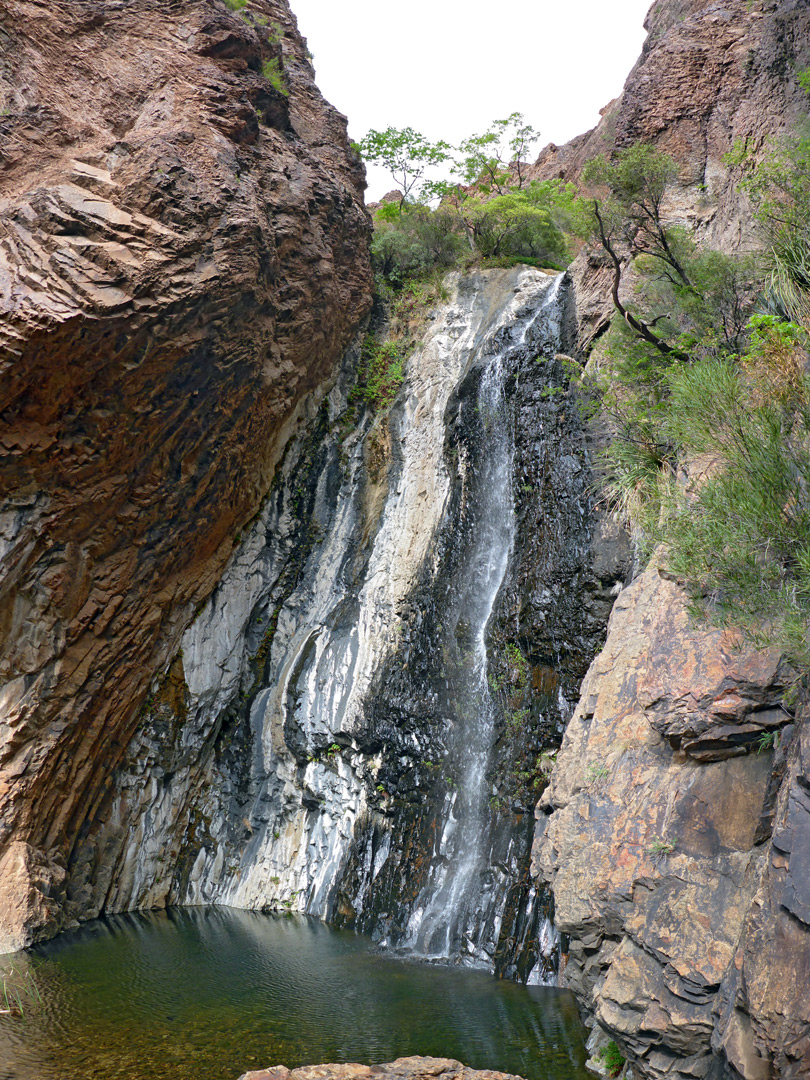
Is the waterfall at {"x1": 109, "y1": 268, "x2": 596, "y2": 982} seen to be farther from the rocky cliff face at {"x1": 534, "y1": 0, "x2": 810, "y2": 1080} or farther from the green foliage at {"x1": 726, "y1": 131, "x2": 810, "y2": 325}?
the green foliage at {"x1": 726, "y1": 131, "x2": 810, "y2": 325}

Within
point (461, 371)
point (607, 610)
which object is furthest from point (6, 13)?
point (607, 610)

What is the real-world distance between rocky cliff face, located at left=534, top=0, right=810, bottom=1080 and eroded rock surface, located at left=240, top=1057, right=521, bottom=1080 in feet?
4.03

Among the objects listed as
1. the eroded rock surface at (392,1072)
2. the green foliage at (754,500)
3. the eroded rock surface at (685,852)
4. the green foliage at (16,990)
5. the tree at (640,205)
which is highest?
the tree at (640,205)

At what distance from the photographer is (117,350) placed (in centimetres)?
1043

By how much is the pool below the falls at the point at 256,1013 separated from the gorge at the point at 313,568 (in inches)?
31.3

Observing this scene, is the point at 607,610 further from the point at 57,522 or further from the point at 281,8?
the point at 281,8

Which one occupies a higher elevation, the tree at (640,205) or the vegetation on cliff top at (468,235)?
the vegetation on cliff top at (468,235)

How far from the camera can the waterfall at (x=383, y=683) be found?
35.9 ft

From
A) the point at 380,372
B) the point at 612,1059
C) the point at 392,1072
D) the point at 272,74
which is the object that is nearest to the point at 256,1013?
the point at 392,1072

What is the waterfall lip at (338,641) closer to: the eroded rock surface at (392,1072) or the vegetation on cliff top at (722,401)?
the vegetation on cliff top at (722,401)

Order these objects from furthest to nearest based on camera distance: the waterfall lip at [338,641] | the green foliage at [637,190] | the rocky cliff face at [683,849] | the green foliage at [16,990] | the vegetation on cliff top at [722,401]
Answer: the waterfall lip at [338,641], the green foliage at [637,190], the green foliage at [16,990], the vegetation on cliff top at [722,401], the rocky cliff face at [683,849]

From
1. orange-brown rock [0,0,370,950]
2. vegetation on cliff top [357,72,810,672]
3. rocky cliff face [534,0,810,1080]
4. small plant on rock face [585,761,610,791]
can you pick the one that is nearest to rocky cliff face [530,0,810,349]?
vegetation on cliff top [357,72,810,672]

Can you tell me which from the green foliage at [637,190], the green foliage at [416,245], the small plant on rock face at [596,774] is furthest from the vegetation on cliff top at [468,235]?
the small plant on rock face at [596,774]

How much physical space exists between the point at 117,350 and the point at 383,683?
7.38m
